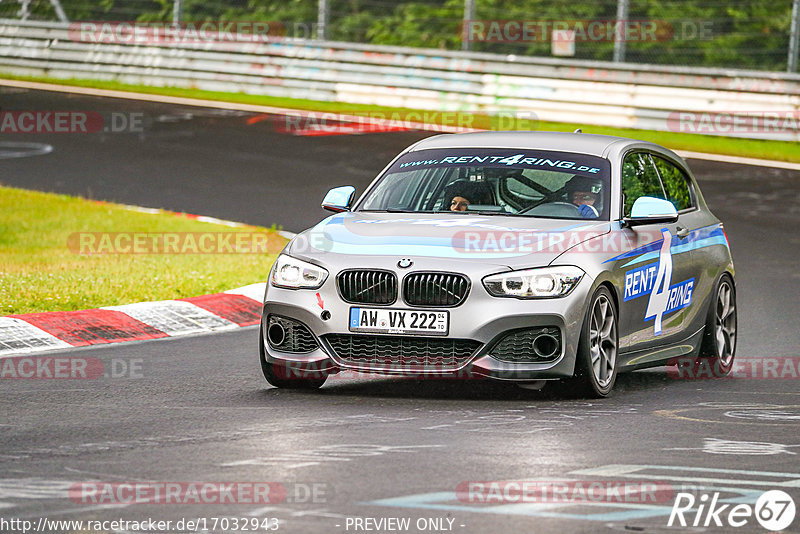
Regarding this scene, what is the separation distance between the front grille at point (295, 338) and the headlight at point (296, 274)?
0.21 metres

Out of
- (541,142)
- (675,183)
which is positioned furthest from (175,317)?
(675,183)

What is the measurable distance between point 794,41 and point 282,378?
15.9m

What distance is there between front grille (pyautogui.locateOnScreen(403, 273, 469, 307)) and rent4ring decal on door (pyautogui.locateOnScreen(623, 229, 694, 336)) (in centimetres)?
124

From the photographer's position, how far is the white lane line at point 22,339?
10.4 meters

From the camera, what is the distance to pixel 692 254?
33.8 ft

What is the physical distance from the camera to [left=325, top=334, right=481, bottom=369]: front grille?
854cm

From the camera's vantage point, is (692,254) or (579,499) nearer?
(579,499)

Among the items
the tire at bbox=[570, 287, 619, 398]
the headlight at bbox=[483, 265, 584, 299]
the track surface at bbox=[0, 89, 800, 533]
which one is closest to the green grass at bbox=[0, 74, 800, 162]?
the track surface at bbox=[0, 89, 800, 533]

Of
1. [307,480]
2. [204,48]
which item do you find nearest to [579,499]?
[307,480]

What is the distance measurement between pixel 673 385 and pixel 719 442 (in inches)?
92.9

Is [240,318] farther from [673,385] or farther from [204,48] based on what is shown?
[204,48]

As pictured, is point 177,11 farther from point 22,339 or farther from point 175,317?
point 22,339

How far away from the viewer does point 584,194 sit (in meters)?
9.63

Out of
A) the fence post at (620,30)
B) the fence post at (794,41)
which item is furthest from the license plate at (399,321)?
the fence post at (620,30)
